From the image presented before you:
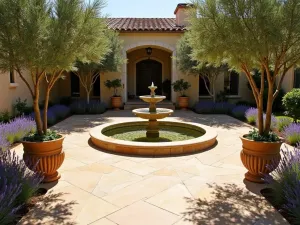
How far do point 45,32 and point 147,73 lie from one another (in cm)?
1509

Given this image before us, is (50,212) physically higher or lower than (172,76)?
lower

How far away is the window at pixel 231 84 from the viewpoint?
1688 cm

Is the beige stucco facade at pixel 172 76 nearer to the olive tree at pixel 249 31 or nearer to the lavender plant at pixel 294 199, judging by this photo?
the olive tree at pixel 249 31

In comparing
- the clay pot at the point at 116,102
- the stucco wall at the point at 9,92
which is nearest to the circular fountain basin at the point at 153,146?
the stucco wall at the point at 9,92

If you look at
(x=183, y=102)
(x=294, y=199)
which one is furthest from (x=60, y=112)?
(x=294, y=199)

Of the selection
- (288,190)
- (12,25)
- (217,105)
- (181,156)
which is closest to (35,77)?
(12,25)

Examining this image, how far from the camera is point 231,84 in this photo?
17.0 metres

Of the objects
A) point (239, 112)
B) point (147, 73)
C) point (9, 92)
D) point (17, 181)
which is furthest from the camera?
point (147, 73)

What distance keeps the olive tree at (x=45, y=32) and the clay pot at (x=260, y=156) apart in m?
3.38

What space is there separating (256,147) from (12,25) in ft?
14.3

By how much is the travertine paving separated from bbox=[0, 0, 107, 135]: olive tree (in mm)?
1380

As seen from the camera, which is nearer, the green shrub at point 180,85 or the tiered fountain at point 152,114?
the tiered fountain at point 152,114

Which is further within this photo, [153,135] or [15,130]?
[153,135]

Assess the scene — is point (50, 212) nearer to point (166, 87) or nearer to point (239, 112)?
point (239, 112)
